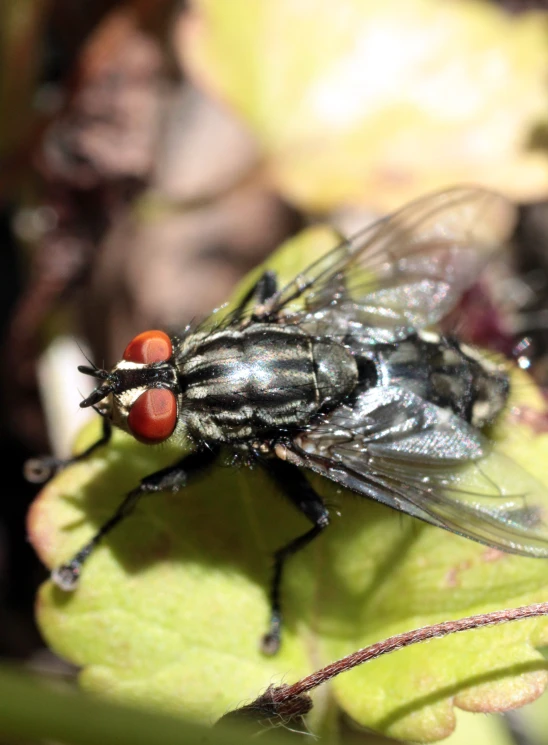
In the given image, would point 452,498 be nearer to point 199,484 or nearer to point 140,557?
point 199,484

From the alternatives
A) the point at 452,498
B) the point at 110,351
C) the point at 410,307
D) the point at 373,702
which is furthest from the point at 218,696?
the point at 110,351

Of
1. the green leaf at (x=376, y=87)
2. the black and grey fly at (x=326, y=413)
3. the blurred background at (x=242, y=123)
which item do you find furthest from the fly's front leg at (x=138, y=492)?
the green leaf at (x=376, y=87)

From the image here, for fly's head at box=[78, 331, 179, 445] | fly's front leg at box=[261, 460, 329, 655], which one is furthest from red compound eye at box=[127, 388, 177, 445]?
fly's front leg at box=[261, 460, 329, 655]

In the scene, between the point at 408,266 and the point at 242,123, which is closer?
the point at 408,266

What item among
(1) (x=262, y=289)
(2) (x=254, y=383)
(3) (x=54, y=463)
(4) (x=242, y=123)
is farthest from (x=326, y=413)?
(4) (x=242, y=123)

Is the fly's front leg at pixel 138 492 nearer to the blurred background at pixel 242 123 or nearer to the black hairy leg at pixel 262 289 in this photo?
the black hairy leg at pixel 262 289

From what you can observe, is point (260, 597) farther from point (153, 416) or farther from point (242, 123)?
point (242, 123)

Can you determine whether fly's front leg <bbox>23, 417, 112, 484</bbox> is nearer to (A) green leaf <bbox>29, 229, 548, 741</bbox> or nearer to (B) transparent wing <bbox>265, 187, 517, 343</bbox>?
(A) green leaf <bbox>29, 229, 548, 741</bbox>
